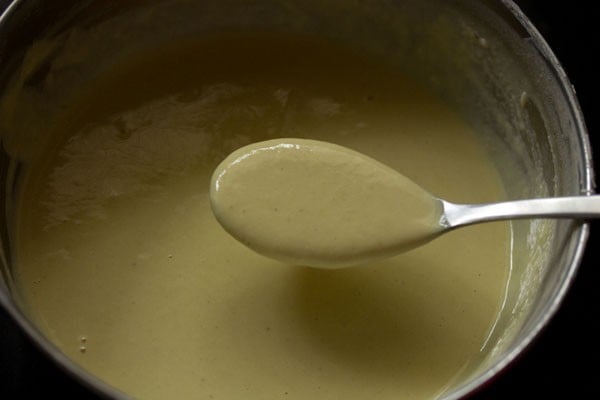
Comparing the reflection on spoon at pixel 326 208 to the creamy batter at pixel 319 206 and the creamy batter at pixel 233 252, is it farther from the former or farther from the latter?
the creamy batter at pixel 233 252

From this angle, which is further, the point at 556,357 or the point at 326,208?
the point at 556,357

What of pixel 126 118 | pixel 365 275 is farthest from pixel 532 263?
pixel 126 118

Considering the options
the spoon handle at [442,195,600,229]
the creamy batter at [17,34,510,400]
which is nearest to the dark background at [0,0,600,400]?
the creamy batter at [17,34,510,400]

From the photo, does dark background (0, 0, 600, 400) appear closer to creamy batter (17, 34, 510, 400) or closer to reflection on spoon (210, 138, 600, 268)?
creamy batter (17, 34, 510, 400)

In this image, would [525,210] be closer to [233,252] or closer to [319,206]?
[319,206]

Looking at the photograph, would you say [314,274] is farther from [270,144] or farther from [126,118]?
[126,118]

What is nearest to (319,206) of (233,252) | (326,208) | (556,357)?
(326,208)

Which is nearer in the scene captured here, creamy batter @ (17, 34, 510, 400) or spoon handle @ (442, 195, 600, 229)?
spoon handle @ (442, 195, 600, 229)

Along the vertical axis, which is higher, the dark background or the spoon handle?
the spoon handle
